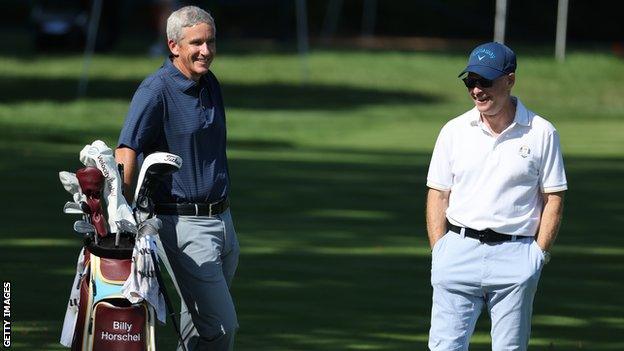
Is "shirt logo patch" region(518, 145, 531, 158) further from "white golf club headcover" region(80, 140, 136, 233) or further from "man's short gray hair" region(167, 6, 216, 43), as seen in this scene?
"white golf club headcover" region(80, 140, 136, 233)

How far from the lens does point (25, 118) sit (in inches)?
1129

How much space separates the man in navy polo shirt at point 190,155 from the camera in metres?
7.72

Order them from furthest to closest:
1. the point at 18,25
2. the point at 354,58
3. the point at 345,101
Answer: the point at 18,25 → the point at 354,58 → the point at 345,101

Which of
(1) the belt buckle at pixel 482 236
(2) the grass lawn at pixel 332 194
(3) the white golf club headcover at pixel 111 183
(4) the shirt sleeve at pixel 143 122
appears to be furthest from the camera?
(2) the grass lawn at pixel 332 194

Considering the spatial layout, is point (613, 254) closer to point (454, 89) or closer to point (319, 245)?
point (319, 245)

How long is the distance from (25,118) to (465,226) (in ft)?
72.0

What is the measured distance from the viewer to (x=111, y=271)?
7.06 m

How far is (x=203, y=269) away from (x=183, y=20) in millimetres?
1170

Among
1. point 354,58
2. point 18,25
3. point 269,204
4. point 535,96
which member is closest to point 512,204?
point 269,204

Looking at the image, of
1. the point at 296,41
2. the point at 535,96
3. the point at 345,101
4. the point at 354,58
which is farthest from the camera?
the point at 296,41

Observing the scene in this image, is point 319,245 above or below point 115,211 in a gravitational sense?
below

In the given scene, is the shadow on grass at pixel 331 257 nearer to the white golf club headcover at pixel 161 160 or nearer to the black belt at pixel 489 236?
the white golf club headcover at pixel 161 160

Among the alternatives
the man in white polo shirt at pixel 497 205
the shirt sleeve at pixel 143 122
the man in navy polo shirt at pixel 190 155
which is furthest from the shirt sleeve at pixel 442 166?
the shirt sleeve at pixel 143 122

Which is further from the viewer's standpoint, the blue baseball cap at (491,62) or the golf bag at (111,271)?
the blue baseball cap at (491,62)
